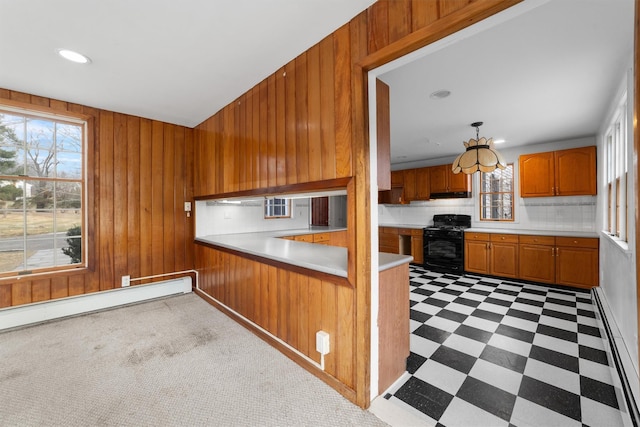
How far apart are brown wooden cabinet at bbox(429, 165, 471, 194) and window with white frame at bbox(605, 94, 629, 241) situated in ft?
6.19

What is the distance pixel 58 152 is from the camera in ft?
9.53

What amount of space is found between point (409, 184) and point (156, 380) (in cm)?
552

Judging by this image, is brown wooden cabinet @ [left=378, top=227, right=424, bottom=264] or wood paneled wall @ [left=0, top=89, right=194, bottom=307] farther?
brown wooden cabinet @ [left=378, top=227, right=424, bottom=264]

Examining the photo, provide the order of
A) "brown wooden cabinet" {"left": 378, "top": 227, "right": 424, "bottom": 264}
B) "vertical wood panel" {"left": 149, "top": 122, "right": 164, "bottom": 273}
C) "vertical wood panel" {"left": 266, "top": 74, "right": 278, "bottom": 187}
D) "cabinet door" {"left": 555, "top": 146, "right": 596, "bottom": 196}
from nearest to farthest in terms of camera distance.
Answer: "vertical wood panel" {"left": 266, "top": 74, "right": 278, "bottom": 187} < "vertical wood panel" {"left": 149, "top": 122, "right": 164, "bottom": 273} < "cabinet door" {"left": 555, "top": 146, "right": 596, "bottom": 196} < "brown wooden cabinet" {"left": 378, "top": 227, "right": 424, "bottom": 264}

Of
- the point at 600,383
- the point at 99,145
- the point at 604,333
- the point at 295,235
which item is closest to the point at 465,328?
the point at 600,383

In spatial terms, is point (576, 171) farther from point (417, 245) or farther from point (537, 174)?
point (417, 245)

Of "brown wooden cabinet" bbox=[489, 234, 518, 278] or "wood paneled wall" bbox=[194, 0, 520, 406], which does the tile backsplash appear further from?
"wood paneled wall" bbox=[194, 0, 520, 406]

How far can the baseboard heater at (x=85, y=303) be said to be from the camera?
2.63 meters

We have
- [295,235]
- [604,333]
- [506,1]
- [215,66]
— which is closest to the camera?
[506,1]

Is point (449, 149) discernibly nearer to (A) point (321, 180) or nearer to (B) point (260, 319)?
(A) point (321, 180)

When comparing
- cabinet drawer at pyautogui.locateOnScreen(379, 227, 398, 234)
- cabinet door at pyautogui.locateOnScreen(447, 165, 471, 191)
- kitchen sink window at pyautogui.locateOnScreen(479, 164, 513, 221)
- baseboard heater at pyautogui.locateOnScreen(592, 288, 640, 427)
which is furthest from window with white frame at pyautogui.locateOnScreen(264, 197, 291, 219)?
baseboard heater at pyautogui.locateOnScreen(592, 288, 640, 427)

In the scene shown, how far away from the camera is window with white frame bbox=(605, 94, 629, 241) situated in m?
2.36

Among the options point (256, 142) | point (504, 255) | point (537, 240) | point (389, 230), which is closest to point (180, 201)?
point (256, 142)

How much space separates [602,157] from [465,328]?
3315 millimetres
